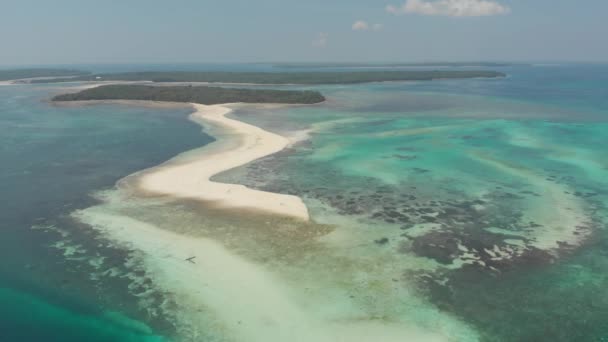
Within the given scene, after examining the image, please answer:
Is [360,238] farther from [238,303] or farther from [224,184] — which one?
[224,184]

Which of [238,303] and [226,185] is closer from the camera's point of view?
[238,303]

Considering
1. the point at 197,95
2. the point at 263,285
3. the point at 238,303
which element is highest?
the point at 197,95

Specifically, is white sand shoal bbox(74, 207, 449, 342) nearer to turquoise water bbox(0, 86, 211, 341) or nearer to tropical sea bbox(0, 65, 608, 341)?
tropical sea bbox(0, 65, 608, 341)

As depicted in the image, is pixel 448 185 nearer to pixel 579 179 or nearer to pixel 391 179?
pixel 391 179

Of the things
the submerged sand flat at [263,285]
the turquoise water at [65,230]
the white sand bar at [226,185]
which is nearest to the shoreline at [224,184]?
Answer: the white sand bar at [226,185]

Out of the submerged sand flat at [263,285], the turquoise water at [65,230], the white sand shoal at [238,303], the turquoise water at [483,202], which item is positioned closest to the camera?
the white sand shoal at [238,303]

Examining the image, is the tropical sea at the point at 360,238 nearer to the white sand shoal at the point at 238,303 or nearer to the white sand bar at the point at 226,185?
the white sand shoal at the point at 238,303

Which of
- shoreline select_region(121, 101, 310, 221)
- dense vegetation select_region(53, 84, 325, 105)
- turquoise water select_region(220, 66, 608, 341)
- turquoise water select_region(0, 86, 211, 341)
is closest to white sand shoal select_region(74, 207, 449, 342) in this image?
turquoise water select_region(0, 86, 211, 341)

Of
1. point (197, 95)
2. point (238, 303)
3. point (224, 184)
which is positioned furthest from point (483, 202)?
point (197, 95)
